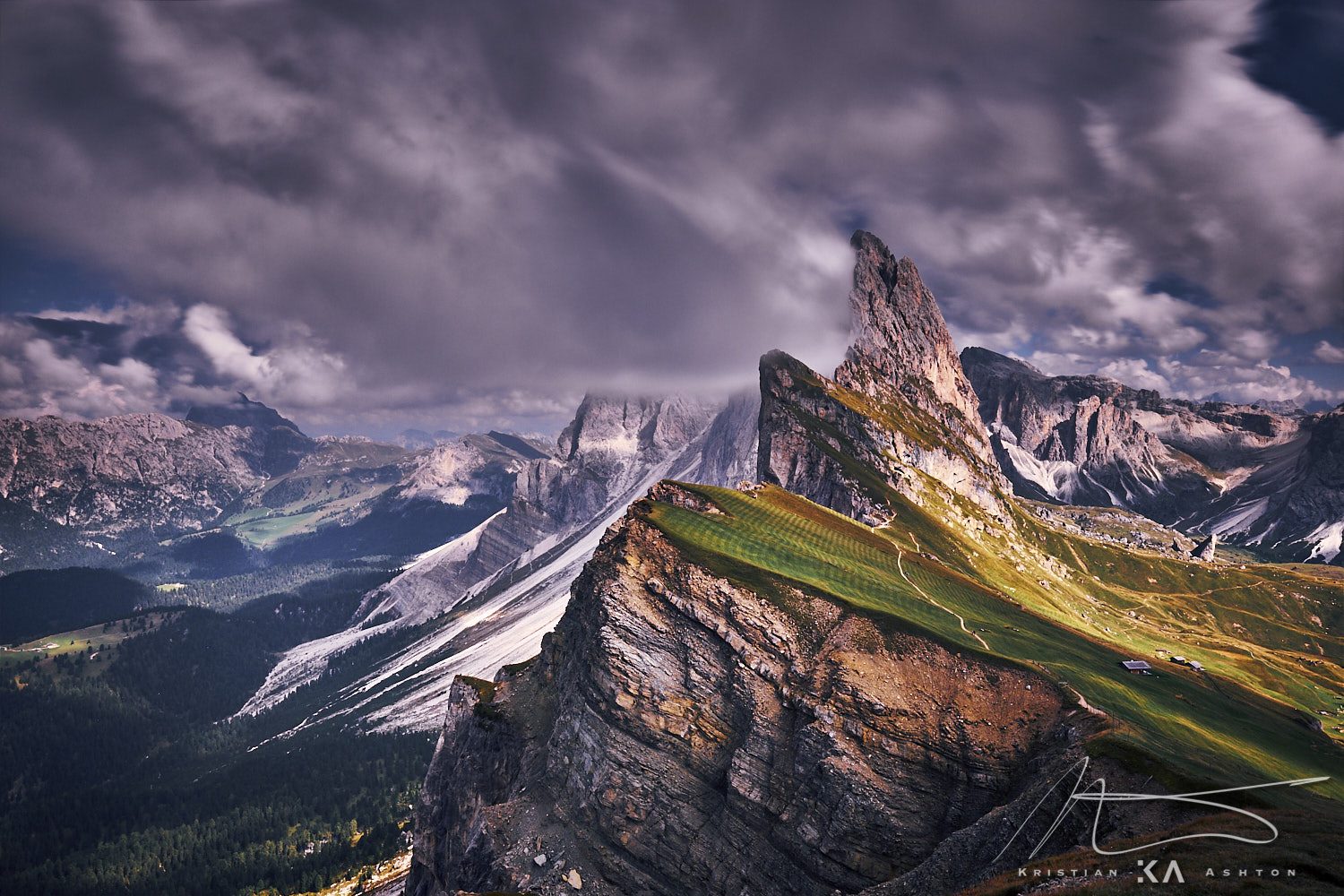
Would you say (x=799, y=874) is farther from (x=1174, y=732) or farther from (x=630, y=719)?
(x=1174, y=732)

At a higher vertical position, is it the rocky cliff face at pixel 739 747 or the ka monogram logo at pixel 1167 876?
the ka monogram logo at pixel 1167 876

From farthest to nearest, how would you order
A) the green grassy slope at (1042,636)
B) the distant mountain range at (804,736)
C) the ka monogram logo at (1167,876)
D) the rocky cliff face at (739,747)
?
1. the green grassy slope at (1042,636)
2. the rocky cliff face at (739,747)
3. the distant mountain range at (804,736)
4. the ka monogram logo at (1167,876)

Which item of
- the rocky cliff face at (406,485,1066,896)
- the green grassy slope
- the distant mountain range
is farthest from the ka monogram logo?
the rocky cliff face at (406,485,1066,896)

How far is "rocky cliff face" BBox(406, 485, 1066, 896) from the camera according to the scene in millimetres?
42906

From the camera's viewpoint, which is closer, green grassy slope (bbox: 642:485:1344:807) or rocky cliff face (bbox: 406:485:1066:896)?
rocky cliff face (bbox: 406:485:1066:896)

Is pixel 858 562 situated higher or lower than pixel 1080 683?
higher

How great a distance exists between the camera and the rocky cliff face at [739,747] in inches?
1689

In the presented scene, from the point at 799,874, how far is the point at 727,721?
42.0 ft

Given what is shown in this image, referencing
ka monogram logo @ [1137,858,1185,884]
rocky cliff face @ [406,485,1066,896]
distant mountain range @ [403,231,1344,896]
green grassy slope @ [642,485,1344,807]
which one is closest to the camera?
ka monogram logo @ [1137,858,1185,884]

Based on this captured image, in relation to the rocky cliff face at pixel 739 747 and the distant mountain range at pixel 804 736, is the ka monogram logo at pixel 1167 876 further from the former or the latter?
the rocky cliff face at pixel 739 747

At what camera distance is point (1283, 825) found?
27.2 meters

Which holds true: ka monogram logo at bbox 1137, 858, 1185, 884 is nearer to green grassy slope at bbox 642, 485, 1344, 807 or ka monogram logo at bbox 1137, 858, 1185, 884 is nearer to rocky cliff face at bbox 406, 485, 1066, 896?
green grassy slope at bbox 642, 485, 1344, 807

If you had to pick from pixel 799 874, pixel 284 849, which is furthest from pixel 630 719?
pixel 284 849

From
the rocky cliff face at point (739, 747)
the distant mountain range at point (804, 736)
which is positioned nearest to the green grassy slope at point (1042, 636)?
the distant mountain range at point (804, 736)
